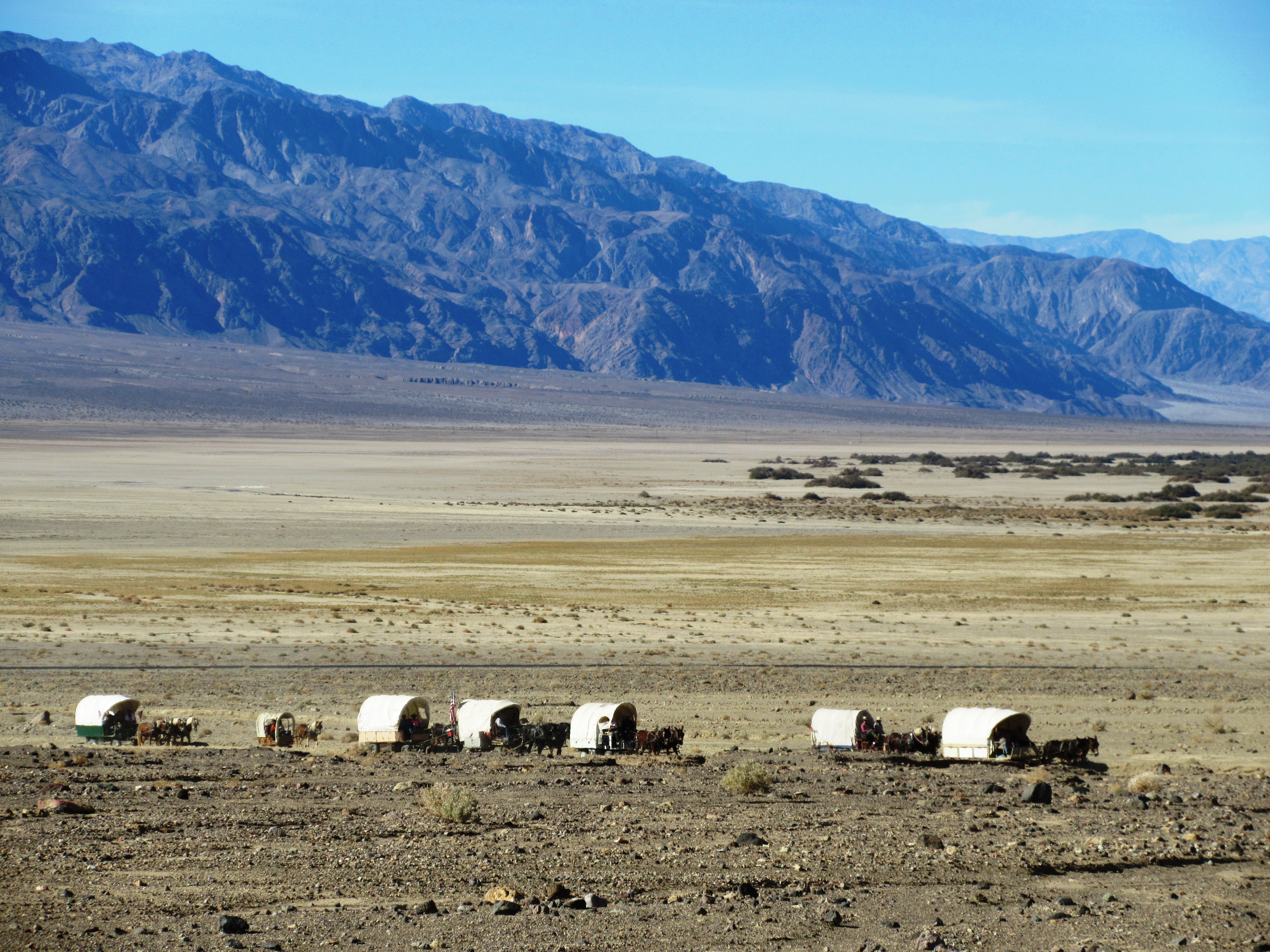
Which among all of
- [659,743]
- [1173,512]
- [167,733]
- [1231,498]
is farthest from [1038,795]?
[1231,498]

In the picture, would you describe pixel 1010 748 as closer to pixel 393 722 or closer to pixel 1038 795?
pixel 1038 795

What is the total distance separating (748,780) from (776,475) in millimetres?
77449

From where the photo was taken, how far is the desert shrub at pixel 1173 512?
211 ft

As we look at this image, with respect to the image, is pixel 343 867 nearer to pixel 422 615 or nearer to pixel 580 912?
pixel 580 912

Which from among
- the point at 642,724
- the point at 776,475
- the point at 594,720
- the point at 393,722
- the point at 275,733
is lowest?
the point at 642,724

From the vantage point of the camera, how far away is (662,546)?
158 feet

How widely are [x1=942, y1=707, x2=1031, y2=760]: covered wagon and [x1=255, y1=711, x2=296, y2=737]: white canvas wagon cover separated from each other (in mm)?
8666

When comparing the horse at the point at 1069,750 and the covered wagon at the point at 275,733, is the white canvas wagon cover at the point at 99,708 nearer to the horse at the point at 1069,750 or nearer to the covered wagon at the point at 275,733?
the covered wagon at the point at 275,733

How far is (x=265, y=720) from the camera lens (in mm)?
17703

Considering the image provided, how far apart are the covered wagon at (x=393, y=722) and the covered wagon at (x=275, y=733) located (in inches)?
36.7

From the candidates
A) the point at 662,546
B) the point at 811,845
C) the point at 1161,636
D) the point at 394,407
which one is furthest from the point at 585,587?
the point at 394,407

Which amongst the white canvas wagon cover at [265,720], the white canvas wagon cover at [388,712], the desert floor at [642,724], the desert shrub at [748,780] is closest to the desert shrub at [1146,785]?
the desert floor at [642,724]

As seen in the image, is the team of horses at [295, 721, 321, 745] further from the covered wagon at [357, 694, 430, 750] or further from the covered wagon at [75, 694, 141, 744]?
the covered wagon at [75, 694, 141, 744]

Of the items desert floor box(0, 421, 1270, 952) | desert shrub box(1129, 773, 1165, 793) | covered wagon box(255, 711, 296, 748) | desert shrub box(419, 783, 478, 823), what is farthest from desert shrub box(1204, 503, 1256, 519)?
desert shrub box(419, 783, 478, 823)
